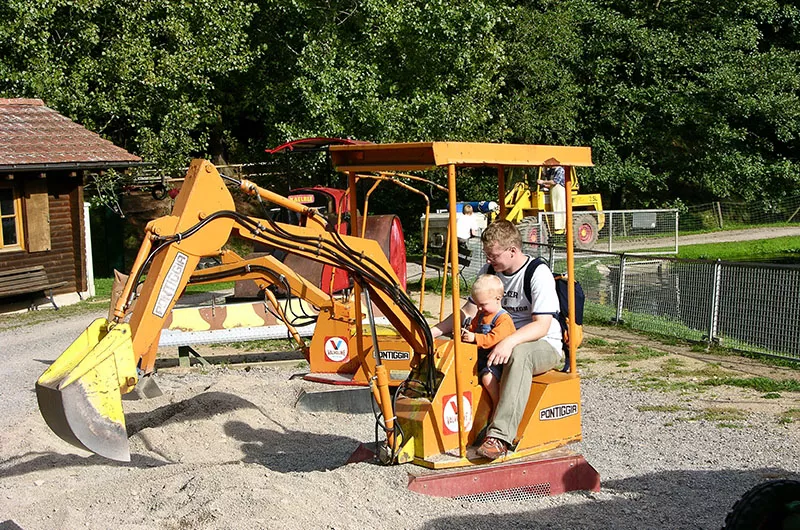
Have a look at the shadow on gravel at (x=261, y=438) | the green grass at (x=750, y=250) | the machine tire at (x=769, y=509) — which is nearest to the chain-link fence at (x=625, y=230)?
the green grass at (x=750, y=250)

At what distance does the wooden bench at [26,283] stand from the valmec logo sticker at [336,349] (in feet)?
35.6

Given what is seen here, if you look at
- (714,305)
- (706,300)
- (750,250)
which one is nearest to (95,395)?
(714,305)

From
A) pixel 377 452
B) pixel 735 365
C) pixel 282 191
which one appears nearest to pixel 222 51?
pixel 282 191

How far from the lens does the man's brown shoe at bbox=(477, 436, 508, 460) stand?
6285 mm

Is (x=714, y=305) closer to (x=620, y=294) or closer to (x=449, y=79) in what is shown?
(x=620, y=294)

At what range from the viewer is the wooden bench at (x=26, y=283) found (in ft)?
61.2

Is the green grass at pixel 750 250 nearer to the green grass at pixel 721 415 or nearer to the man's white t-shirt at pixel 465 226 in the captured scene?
the man's white t-shirt at pixel 465 226

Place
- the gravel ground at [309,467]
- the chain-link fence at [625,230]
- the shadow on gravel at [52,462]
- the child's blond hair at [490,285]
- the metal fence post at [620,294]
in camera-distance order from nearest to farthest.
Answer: the gravel ground at [309,467]
the child's blond hair at [490,285]
the shadow on gravel at [52,462]
the metal fence post at [620,294]
the chain-link fence at [625,230]

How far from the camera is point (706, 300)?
42.0ft

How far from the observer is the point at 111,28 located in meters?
23.3

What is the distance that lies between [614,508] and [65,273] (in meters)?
16.7

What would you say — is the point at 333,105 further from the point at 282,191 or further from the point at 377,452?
the point at 377,452

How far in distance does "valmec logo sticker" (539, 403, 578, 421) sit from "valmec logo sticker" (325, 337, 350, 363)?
3.77 meters

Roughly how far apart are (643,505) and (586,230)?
60.6 feet
